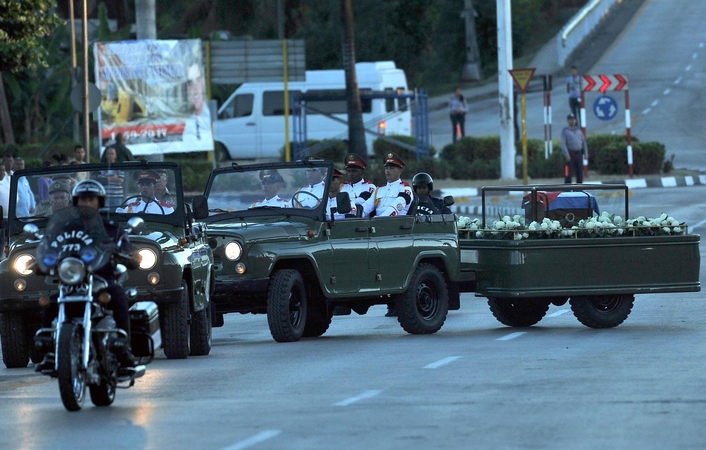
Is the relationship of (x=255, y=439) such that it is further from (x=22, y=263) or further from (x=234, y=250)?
(x=234, y=250)

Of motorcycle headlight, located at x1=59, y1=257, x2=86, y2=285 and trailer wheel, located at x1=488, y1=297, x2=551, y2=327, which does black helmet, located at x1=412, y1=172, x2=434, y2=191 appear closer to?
trailer wheel, located at x1=488, y1=297, x2=551, y2=327

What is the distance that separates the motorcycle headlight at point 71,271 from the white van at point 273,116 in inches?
1611

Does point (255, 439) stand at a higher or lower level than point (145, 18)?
lower

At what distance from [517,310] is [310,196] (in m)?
2.62

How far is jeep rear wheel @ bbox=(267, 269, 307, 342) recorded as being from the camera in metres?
15.4

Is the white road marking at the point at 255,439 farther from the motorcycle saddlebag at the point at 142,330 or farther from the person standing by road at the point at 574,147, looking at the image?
the person standing by road at the point at 574,147


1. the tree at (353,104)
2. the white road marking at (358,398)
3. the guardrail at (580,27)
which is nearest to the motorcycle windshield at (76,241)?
the white road marking at (358,398)

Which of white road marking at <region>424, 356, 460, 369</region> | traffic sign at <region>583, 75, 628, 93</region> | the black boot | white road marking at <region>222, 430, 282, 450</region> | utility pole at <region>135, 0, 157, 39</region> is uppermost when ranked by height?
utility pole at <region>135, 0, 157, 39</region>

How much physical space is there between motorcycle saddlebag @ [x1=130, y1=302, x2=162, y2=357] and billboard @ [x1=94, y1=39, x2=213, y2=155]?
25751 millimetres

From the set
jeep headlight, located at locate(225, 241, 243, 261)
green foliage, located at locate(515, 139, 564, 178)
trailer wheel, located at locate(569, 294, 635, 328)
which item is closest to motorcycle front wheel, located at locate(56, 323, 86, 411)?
jeep headlight, located at locate(225, 241, 243, 261)

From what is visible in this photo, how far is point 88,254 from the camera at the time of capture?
10.9 metres

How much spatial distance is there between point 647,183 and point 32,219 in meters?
28.9

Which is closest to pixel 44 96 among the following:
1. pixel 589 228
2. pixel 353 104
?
pixel 353 104

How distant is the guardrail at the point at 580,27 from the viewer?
234 feet
